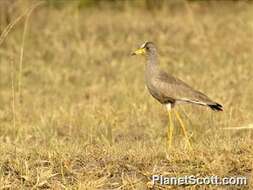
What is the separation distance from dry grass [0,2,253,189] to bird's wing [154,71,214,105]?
356 millimetres

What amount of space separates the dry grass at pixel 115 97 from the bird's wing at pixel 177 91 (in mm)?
356

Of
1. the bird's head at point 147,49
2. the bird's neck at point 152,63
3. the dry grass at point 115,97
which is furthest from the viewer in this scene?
the bird's head at point 147,49

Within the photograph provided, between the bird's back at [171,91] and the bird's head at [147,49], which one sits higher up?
the bird's head at [147,49]

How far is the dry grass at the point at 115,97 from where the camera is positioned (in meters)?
5.60

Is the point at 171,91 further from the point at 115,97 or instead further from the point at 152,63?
the point at 115,97

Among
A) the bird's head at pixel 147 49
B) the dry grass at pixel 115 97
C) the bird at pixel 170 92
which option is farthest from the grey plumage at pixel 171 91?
the dry grass at pixel 115 97

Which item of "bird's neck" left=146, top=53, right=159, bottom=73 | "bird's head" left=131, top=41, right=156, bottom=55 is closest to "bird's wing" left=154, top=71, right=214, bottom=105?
"bird's neck" left=146, top=53, right=159, bottom=73

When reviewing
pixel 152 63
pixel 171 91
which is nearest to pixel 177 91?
pixel 171 91

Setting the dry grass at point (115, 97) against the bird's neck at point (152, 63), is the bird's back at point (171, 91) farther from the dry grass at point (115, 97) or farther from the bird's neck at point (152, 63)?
the dry grass at point (115, 97)

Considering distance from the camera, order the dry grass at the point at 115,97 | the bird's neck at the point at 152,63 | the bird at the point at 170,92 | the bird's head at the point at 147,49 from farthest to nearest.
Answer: the bird's head at the point at 147,49 < the bird's neck at the point at 152,63 < the bird at the point at 170,92 < the dry grass at the point at 115,97

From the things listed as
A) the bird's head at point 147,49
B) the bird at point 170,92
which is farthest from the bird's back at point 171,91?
the bird's head at point 147,49

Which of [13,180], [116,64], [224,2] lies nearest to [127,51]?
[116,64]

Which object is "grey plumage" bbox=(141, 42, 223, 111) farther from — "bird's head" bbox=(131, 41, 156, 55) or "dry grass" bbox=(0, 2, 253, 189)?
"dry grass" bbox=(0, 2, 253, 189)

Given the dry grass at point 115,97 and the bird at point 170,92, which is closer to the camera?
the dry grass at point 115,97
